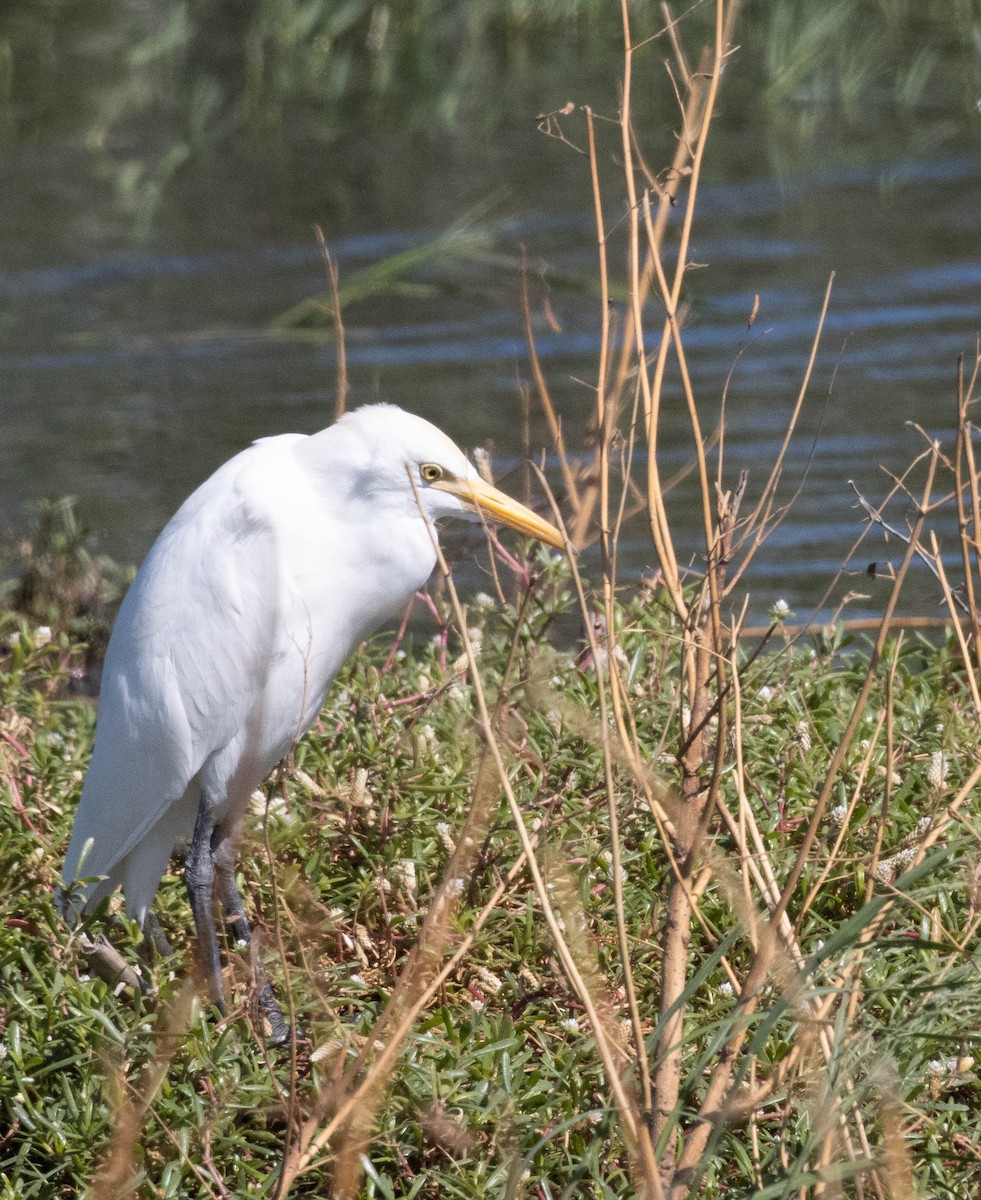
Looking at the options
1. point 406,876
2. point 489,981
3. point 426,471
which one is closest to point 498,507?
point 426,471

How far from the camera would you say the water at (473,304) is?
596 cm

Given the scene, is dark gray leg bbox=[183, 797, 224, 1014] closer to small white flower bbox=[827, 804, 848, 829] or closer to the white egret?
the white egret

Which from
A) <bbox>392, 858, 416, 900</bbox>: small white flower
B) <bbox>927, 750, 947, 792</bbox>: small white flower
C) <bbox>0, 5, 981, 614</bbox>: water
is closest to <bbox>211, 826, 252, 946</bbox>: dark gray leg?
<bbox>392, 858, 416, 900</bbox>: small white flower

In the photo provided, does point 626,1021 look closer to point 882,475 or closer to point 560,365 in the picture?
point 882,475

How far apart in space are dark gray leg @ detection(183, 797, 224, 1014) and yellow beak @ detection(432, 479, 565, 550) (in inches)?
29.3

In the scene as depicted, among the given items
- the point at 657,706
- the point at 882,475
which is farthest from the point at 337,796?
the point at 882,475

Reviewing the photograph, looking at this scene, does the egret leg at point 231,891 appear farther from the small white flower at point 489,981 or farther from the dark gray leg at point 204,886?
the small white flower at point 489,981

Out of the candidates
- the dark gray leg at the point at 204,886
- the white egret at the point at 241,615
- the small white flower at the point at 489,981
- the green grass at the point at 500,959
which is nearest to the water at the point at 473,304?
the green grass at the point at 500,959

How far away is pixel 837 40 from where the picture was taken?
1148 centimetres

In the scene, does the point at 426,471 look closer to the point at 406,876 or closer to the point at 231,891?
the point at 406,876

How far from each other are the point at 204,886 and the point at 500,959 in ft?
1.82

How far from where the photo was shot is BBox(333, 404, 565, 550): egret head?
2.67 metres

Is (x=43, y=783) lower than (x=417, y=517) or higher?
lower

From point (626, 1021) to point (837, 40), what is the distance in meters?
10.3
